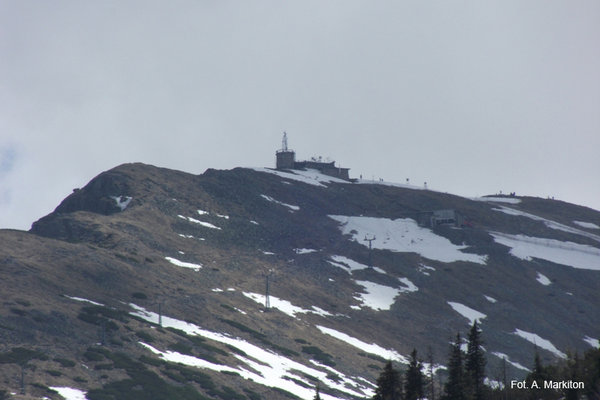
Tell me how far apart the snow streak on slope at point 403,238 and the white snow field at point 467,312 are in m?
17.2

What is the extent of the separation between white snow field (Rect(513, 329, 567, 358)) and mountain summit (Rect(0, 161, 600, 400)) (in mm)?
333

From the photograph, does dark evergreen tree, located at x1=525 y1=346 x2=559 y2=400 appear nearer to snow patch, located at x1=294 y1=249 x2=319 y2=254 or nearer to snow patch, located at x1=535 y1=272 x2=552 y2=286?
snow patch, located at x1=294 y1=249 x2=319 y2=254

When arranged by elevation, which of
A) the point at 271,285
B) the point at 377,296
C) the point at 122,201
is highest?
the point at 122,201

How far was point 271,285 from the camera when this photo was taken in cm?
12375

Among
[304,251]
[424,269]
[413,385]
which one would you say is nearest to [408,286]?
[424,269]

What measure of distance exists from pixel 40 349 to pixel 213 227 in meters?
63.1

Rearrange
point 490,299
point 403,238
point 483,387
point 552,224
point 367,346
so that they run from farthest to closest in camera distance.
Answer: point 552,224 < point 403,238 < point 490,299 < point 367,346 < point 483,387

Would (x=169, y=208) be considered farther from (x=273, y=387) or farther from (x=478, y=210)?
(x=478, y=210)

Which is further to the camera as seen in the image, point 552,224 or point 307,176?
point 307,176

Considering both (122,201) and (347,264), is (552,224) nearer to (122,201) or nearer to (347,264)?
(347,264)

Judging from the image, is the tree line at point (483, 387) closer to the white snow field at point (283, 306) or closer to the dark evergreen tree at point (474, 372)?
the dark evergreen tree at point (474, 372)

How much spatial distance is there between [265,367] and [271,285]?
30.6 m

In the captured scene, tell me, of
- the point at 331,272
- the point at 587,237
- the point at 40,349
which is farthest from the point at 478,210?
the point at 40,349

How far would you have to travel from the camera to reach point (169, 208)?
139 m
